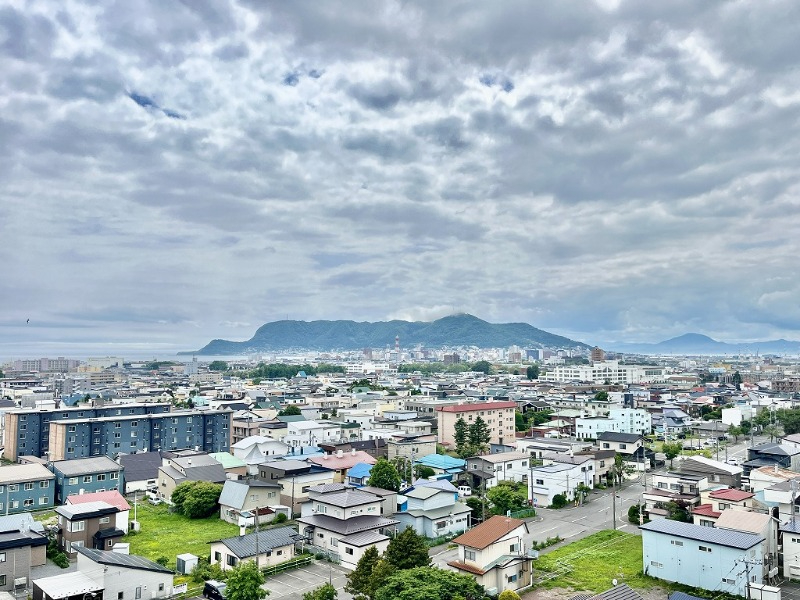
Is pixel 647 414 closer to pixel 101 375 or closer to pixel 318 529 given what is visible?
pixel 318 529

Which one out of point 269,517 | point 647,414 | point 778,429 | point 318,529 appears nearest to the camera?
point 318,529

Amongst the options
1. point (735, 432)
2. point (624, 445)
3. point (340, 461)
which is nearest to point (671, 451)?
point (624, 445)

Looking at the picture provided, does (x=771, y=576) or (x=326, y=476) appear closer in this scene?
(x=771, y=576)

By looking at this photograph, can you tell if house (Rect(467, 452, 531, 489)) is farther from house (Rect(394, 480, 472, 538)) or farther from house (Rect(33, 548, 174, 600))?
house (Rect(33, 548, 174, 600))

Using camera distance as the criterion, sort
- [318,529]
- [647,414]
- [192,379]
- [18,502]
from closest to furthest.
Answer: [318,529], [18,502], [647,414], [192,379]

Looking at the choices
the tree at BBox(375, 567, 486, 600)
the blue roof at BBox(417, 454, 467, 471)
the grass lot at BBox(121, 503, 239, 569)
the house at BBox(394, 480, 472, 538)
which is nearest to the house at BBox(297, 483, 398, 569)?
the house at BBox(394, 480, 472, 538)

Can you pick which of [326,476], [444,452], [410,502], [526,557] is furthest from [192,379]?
[526,557]
